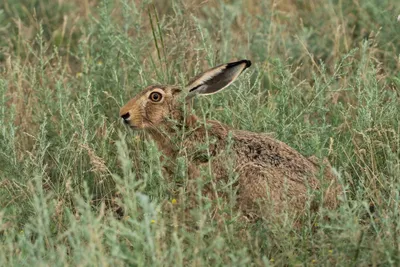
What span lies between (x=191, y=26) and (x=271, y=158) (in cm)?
236

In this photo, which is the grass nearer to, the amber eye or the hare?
the hare

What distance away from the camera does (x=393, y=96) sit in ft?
22.0

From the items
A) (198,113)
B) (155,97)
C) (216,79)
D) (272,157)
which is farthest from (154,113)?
(272,157)

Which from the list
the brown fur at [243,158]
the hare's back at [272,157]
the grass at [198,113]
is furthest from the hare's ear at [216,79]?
the hare's back at [272,157]

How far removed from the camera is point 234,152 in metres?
6.10

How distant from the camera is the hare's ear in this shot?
6.49 m

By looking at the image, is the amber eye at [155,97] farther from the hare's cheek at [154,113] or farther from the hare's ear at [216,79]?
the hare's ear at [216,79]

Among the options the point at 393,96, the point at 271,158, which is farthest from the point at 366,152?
the point at 271,158

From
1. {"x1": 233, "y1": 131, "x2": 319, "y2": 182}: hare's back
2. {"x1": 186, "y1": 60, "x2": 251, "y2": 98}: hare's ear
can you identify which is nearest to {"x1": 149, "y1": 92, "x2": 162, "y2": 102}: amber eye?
{"x1": 186, "y1": 60, "x2": 251, "y2": 98}: hare's ear

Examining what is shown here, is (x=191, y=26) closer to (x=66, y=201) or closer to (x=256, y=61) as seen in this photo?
(x=256, y=61)

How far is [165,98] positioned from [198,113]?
0.78 meters

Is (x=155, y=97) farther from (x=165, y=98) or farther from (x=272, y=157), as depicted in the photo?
(x=272, y=157)

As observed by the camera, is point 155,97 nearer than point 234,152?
No

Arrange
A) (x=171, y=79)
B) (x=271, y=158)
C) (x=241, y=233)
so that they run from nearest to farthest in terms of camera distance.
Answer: (x=241, y=233)
(x=271, y=158)
(x=171, y=79)
